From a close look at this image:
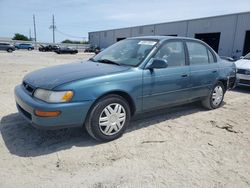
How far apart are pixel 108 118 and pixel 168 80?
52.5 inches

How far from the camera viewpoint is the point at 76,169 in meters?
2.76

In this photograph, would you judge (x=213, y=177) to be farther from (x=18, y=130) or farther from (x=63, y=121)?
(x=18, y=130)

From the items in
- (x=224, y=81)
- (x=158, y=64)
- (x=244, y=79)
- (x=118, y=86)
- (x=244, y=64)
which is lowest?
(x=244, y=79)

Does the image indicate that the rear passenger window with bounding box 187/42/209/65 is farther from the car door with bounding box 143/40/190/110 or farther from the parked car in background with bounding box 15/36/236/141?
the car door with bounding box 143/40/190/110

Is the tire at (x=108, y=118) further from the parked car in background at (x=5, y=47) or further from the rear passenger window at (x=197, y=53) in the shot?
the parked car in background at (x=5, y=47)

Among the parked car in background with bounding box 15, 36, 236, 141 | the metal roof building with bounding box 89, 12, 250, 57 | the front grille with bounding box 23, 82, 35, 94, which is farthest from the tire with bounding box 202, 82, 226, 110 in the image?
the metal roof building with bounding box 89, 12, 250, 57

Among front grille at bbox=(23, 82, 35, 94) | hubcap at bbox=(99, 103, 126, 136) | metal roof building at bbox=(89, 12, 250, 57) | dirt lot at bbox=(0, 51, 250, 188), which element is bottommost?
dirt lot at bbox=(0, 51, 250, 188)

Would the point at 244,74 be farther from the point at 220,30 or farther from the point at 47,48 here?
the point at 47,48

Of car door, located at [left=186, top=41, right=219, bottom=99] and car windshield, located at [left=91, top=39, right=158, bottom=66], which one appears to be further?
car door, located at [left=186, top=41, right=219, bottom=99]

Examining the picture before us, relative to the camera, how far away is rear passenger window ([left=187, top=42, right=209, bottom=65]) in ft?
15.1

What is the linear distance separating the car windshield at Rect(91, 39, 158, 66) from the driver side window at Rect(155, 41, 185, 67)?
7.8 inches

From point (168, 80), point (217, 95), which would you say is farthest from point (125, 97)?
point (217, 95)

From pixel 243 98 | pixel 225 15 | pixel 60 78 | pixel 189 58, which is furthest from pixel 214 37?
pixel 60 78

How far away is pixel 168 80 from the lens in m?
4.02
